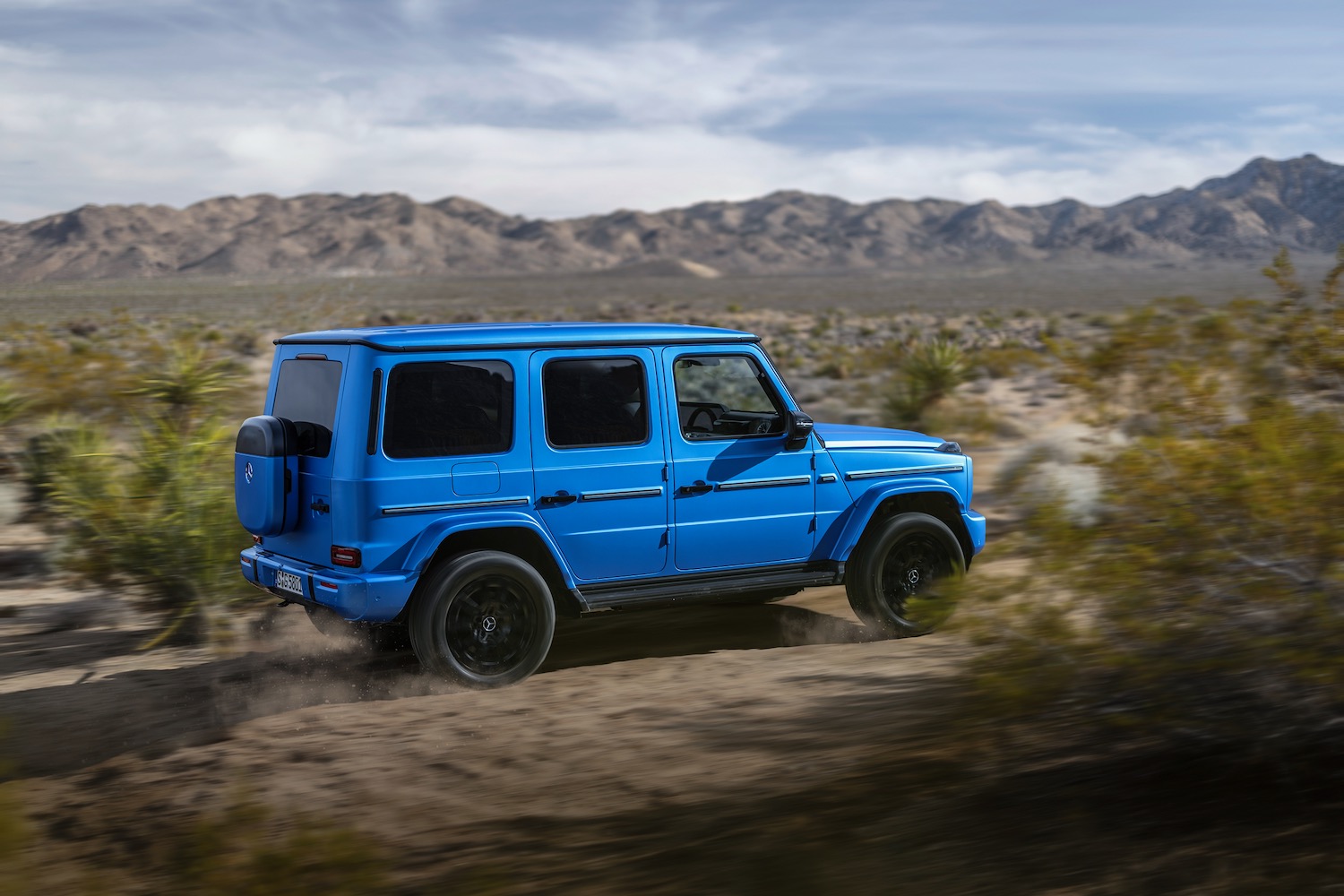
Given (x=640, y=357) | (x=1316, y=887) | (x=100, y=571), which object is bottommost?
(x=1316, y=887)

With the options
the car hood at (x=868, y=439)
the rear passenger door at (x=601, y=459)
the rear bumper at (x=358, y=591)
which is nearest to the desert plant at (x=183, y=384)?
the rear bumper at (x=358, y=591)

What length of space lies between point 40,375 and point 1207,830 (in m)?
11.4

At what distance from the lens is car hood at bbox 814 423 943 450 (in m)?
7.73

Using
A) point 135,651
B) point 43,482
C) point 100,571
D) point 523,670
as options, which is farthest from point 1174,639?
point 43,482

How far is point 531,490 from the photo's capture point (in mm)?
6738

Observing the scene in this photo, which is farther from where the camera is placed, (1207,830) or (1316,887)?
(1207,830)

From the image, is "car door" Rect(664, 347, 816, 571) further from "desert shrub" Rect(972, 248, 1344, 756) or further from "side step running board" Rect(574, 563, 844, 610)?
"desert shrub" Rect(972, 248, 1344, 756)

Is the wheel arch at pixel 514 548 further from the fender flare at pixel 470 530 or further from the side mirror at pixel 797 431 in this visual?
the side mirror at pixel 797 431

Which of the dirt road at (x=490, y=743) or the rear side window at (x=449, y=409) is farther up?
the rear side window at (x=449, y=409)

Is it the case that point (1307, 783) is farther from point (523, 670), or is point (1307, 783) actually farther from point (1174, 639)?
point (523, 670)

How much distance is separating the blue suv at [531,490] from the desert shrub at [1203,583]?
82.3 inches

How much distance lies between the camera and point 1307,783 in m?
4.68

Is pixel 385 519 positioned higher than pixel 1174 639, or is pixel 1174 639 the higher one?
pixel 385 519

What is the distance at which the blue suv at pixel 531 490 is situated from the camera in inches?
253
